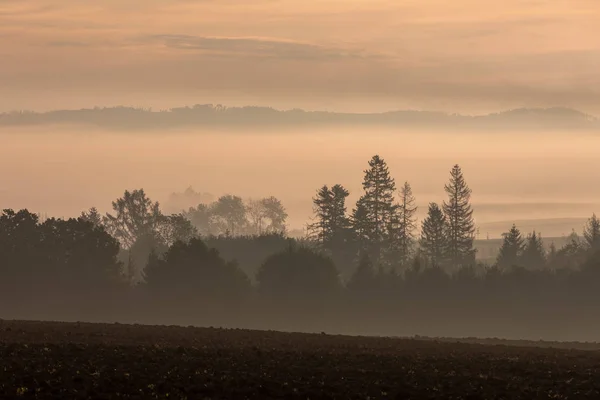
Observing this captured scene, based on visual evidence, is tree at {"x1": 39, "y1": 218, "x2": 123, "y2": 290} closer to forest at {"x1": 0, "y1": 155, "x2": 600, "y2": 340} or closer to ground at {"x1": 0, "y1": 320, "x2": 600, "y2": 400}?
forest at {"x1": 0, "y1": 155, "x2": 600, "y2": 340}

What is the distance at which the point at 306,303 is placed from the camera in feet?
524

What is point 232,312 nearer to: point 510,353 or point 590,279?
point 590,279

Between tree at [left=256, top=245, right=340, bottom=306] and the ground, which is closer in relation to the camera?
the ground

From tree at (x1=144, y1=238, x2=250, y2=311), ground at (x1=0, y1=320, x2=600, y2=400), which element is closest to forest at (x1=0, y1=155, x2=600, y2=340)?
tree at (x1=144, y1=238, x2=250, y2=311)

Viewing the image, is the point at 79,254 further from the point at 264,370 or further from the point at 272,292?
the point at 264,370

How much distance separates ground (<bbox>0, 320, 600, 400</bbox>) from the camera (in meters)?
58.5

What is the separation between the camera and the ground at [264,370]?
192 ft

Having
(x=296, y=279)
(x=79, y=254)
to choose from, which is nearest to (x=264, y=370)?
(x=296, y=279)

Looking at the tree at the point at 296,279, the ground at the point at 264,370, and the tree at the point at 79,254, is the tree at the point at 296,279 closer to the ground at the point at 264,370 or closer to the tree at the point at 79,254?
the tree at the point at 79,254

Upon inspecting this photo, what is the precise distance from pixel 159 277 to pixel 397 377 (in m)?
95.3

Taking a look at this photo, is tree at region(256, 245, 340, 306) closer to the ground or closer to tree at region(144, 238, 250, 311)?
tree at region(144, 238, 250, 311)

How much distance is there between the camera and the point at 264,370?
63.9 metres

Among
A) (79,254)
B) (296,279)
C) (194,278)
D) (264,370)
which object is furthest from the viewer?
(296,279)

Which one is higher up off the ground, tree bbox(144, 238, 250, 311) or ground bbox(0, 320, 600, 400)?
tree bbox(144, 238, 250, 311)
